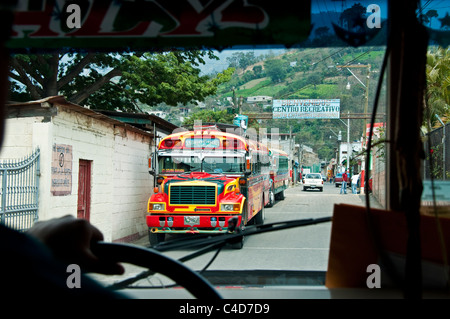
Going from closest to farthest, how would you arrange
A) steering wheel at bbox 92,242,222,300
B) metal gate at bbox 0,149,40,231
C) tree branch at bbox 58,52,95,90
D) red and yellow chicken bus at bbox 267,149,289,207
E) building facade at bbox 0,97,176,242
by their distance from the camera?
1. steering wheel at bbox 92,242,222,300
2. metal gate at bbox 0,149,40,231
3. building facade at bbox 0,97,176,242
4. tree branch at bbox 58,52,95,90
5. red and yellow chicken bus at bbox 267,149,289,207

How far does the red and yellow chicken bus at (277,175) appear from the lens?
61.6 ft

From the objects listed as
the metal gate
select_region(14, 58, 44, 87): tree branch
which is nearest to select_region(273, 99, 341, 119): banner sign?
select_region(14, 58, 44, 87): tree branch

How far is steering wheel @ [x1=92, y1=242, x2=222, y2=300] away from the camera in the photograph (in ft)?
5.20

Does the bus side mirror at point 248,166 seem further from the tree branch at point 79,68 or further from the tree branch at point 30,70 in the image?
the tree branch at point 30,70

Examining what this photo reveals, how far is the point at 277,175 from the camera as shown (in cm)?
2100

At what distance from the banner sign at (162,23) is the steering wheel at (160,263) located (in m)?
0.95

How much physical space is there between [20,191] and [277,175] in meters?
14.2

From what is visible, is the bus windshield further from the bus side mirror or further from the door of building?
the door of building

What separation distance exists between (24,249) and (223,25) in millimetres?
1341

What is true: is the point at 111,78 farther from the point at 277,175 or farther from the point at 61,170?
the point at 277,175

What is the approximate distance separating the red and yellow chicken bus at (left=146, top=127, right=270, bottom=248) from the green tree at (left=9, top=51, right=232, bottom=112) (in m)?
1.27
